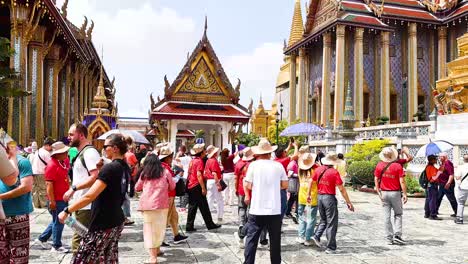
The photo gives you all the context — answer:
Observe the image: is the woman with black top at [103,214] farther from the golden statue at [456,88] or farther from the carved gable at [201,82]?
the golden statue at [456,88]

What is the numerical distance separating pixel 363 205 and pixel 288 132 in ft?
30.4

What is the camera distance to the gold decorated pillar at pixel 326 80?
34.0 metres

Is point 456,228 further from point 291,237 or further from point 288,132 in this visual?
point 288,132

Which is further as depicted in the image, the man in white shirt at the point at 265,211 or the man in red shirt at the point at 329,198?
the man in red shirt at the point at 329,198

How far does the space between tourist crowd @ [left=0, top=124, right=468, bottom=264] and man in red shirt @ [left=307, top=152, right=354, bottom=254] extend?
0.02 meters

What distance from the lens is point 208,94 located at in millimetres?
21406

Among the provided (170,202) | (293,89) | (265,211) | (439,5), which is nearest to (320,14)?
(293,89)

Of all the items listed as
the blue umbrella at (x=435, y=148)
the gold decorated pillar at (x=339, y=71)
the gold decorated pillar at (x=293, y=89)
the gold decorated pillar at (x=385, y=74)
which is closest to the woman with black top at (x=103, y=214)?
the blue umbrella at (x=435, y=148)

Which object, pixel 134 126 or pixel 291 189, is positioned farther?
pixel 134 126

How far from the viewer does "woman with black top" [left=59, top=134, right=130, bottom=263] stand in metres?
4.46

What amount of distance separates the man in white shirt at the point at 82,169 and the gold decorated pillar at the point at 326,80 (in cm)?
2982

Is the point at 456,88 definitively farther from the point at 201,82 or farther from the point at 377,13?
the point at 377,13

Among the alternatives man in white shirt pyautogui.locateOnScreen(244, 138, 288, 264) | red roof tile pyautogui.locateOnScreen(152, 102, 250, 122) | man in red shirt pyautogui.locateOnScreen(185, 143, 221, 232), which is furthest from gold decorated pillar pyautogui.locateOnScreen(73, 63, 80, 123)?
man in white shirt pyautogui.locateOnScreen(244, 138, 288, 264)

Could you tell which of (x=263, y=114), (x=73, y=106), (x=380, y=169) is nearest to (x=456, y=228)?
(x=380, y=169)
